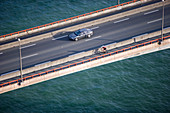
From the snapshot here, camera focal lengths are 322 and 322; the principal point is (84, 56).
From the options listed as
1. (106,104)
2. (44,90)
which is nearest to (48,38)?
(44,90)

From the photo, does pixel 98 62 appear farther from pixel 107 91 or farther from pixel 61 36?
pixel 61 36

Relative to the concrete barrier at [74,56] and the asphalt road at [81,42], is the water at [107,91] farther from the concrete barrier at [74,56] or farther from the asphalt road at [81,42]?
the asphalt road at [81,42]

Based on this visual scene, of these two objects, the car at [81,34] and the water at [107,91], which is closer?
the water at [107,91]

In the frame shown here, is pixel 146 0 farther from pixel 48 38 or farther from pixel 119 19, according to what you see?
pixel 48 38

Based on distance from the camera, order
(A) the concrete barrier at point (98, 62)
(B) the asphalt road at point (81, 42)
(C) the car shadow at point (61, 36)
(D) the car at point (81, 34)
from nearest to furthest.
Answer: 1. (A) the concrete barrier at point (98, 62)
2. (B) the asphalt road at point (81, 42)
3. (D) the car at point (81, 34)
4. (C) the car shadow at point (61, 36)

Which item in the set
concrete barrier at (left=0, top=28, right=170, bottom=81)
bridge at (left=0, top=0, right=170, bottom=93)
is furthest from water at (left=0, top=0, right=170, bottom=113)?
concrete barrier at (left=0, top=28, right=170, bottom=81)

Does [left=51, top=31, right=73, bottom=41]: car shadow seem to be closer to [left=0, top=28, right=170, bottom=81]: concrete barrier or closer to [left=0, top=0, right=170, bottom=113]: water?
[left=0, top=28, right=170, bottom=81]: concrete barrier

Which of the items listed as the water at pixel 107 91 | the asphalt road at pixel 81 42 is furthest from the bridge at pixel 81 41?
the water at pixel 107 91
